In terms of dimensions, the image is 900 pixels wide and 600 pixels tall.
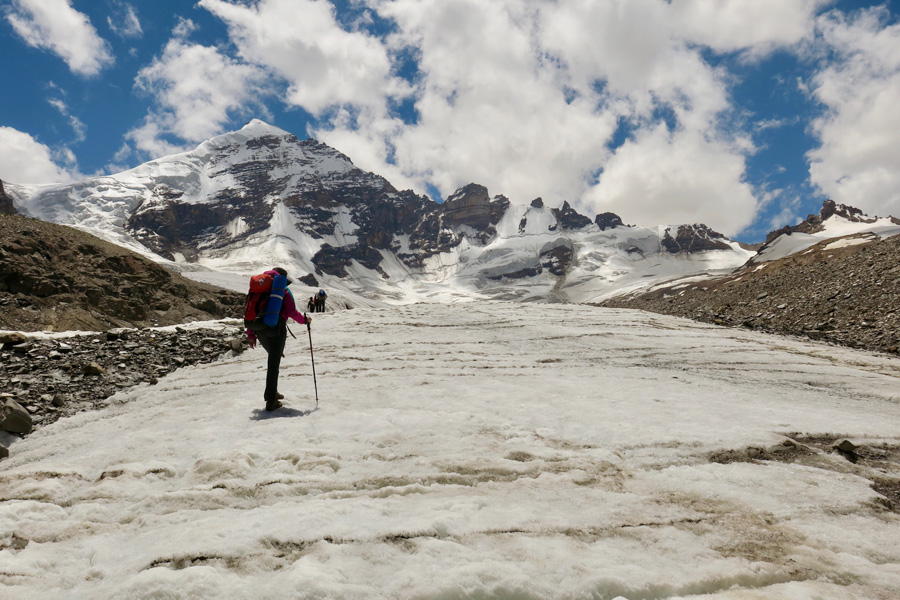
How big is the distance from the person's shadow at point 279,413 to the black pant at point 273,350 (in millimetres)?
222

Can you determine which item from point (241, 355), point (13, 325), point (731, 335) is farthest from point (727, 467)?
point (13, 325)

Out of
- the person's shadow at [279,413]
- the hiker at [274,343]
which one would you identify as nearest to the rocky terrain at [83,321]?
the person's shadow at [279,413]

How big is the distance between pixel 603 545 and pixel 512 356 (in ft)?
34.6

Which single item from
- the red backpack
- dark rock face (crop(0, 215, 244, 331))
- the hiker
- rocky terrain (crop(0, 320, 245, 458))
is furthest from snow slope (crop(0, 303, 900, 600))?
dark rock face (crop(0, 215, 244, 331))

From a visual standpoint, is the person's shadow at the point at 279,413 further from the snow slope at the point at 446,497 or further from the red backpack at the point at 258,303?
the red backpack at the point at 258,303

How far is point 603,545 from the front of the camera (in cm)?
378

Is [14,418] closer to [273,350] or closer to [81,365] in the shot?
[81,365]

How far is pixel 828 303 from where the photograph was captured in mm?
22094

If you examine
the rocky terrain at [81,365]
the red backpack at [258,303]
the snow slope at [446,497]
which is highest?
the red backpack at [258,303]

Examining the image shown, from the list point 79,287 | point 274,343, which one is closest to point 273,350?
point 274,343

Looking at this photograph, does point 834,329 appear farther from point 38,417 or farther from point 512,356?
point 38,417

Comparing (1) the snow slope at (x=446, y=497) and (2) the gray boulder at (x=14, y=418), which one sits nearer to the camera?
(1) the snow slope at (x=446, y=497)

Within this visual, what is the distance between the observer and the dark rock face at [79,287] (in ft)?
62.1

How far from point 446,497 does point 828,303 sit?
2520cm
